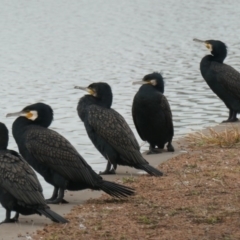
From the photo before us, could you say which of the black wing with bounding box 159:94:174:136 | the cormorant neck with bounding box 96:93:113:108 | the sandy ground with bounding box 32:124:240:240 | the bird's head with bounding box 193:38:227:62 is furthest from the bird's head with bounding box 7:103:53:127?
the bird's head with bounding box 193:38:227:62

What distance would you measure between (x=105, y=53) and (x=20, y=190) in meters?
18.6

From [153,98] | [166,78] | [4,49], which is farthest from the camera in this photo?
[4,49]

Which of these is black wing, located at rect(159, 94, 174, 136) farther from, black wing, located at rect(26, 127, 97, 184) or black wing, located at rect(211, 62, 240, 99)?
black wing, located at rect(26, 127, 97, 184)

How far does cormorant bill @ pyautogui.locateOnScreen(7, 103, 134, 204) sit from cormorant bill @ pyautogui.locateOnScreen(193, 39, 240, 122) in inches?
205

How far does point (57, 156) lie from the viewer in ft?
26.8

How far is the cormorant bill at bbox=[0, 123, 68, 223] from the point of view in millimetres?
7246

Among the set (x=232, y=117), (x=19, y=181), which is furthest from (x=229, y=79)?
(x=19, y=181)

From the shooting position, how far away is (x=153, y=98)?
424 inches

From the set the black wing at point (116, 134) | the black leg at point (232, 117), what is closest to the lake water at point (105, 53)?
the black leg at point (232, 117)

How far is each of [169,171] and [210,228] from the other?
2494 mm

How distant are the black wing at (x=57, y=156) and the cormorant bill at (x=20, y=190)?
669mm

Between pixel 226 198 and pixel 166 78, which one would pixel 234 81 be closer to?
pixel 226 198

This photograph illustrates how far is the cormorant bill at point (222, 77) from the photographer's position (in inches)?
513

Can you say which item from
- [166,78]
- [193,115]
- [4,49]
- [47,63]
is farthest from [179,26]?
[193,115]
